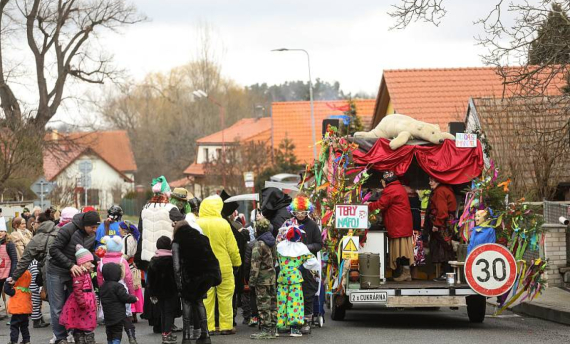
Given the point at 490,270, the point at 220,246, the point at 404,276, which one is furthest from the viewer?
the point at 404,276

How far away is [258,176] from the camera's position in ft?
178

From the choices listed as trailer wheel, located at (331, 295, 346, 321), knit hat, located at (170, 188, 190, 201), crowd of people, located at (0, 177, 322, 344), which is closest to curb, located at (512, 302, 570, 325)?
trailer wheel, located at (331, 295, 346, 321)

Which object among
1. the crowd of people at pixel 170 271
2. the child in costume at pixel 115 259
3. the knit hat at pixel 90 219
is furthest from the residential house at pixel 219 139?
the knit hat at pixel 90 219

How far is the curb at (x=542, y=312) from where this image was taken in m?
15.9

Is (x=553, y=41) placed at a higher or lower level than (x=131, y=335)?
higher

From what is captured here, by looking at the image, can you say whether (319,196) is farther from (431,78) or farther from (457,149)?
(431,78)

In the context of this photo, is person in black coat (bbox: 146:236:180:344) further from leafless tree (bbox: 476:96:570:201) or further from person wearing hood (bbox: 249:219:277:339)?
leafless tree (bbox: 476:96:570:201)

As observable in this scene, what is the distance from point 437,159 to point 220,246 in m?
4.01

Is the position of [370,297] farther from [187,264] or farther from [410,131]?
[187,264]

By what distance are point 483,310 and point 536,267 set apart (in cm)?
132

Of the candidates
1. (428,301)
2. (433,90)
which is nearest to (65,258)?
(428,301)

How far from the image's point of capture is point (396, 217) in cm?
1526

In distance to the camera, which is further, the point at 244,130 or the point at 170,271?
the point at 244,130

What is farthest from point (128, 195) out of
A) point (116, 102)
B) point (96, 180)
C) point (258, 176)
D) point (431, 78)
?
point (431, 78)
